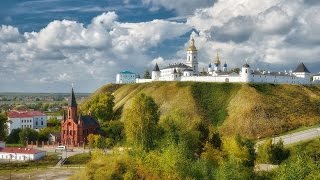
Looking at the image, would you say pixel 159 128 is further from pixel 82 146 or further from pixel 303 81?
pixel 303 81

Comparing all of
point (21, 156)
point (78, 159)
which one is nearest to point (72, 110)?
point (21, 156)

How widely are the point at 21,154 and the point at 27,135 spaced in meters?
14.3

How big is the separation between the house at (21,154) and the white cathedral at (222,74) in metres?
51.7

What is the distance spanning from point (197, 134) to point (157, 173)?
→ 1954cm

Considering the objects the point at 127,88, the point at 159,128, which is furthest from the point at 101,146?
the point at 127,88

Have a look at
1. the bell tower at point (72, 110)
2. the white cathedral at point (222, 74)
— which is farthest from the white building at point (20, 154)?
the white cathedral at point (222, 74)

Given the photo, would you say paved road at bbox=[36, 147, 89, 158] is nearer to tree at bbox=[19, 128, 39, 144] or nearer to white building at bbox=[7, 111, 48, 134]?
tree at bbox=[19, 128, 39, 144]

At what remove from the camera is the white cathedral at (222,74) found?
114 metres

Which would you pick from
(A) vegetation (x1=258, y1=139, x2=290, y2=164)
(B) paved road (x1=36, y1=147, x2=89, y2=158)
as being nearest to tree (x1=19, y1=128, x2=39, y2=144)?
(B) paved road (x1=36, y1=147, x2=89, y2=158)

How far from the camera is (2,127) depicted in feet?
326

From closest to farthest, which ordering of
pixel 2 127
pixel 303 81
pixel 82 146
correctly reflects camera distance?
1. pixel 82 146
2. pixel 2 127
3. pixel 303 81

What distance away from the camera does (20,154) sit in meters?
82.8

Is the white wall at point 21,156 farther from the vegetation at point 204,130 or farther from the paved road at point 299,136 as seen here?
the paved road at point 299,136

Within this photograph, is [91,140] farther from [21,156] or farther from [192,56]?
[192,56]
